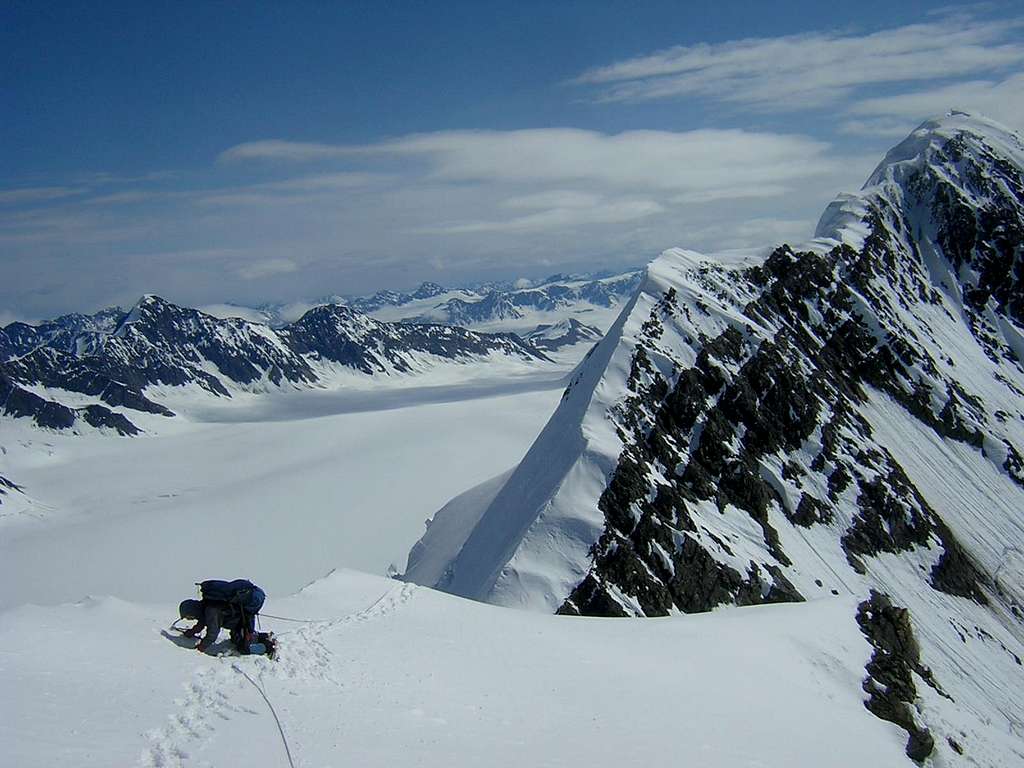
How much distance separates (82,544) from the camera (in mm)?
123438

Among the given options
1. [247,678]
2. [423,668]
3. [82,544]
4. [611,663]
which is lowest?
[82,544]

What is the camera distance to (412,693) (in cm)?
1515

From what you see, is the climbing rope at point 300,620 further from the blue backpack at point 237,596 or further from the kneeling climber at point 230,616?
the blue backpack at point 237,596

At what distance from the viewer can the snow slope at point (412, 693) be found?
11839 millimetres

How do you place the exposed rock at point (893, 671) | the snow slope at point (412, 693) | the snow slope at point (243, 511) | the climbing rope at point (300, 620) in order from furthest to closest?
the snow slope at point (243, 511) < the exposed rock at point (893, 671) < the climbing rope at point (300, 620) < the snow slope at point (412, 693)

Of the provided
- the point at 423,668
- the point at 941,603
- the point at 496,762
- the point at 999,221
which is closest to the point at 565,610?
the point at 423,668

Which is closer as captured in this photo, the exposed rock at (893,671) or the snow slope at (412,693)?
the snow slope at (412,693)

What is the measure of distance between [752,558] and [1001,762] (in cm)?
1428

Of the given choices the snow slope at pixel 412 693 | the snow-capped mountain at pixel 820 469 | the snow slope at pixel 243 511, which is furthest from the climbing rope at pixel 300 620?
the snow slope at pixel 243 511

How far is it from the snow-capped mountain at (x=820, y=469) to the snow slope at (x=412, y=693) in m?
7.38

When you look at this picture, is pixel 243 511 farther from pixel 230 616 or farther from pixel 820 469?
pixel 230 616

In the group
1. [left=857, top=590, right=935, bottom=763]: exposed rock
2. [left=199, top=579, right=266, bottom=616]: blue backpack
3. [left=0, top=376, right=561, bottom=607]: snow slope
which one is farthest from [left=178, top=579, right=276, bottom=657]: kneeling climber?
[left=0, top=376, right=561, bottom=607]: snow slope

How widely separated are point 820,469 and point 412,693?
148 feet

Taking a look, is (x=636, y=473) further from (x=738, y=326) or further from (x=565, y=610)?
(x=738, y=326)
